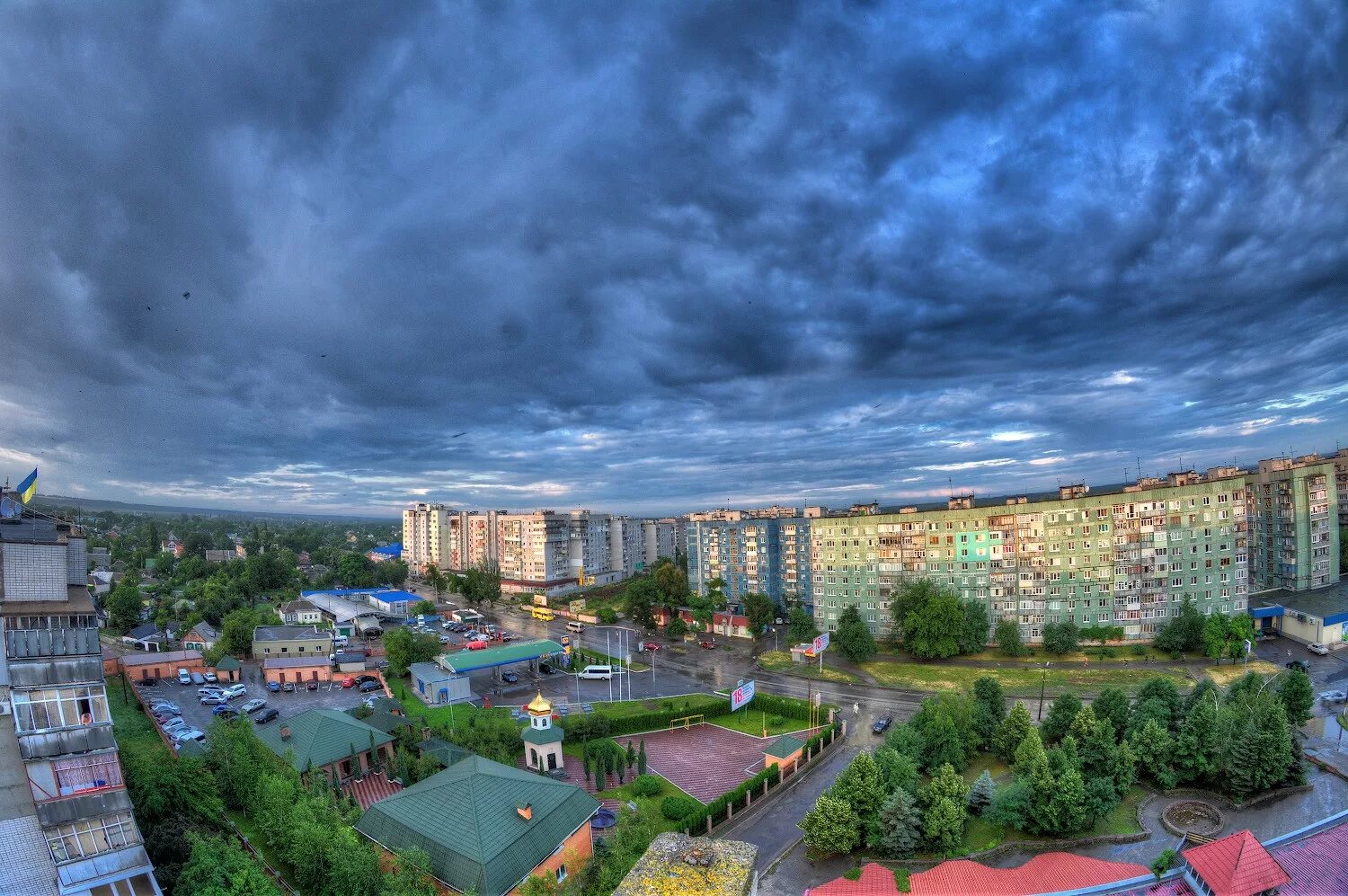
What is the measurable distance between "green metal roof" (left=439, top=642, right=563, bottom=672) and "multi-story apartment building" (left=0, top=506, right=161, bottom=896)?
26.1 metres

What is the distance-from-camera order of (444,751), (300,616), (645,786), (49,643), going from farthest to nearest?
1. (300,616)
2. (444,751)
3. (645,786)
4. (49,643)

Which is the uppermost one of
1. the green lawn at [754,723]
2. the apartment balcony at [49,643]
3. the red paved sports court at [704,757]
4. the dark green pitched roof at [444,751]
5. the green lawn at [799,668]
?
the apartment balcony at [49,643]

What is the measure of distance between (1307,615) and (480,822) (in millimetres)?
56036

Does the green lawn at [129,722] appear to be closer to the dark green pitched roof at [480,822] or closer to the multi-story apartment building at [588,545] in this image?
the dark green pitched roof at [480,822]

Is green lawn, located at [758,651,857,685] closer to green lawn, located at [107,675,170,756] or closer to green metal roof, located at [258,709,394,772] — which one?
green metal roof, located at [258,709,394,772]

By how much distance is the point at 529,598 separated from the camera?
76688 mm

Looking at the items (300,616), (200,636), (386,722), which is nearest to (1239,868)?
(386,722)

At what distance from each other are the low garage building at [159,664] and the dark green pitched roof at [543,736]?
29433 mm

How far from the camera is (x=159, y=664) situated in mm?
42688

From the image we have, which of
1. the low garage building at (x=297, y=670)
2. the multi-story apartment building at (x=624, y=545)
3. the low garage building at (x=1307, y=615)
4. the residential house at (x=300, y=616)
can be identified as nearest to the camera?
the low garage building at (x=297, y=670)

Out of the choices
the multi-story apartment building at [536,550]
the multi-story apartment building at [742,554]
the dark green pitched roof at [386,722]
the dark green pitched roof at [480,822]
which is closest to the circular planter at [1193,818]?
the dark green pitched roof at [480,822]

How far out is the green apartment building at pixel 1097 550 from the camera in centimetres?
4622

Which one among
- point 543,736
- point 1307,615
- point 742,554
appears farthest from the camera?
point 742,554

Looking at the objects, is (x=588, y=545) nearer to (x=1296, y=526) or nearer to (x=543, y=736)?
(x=543, y=736)
